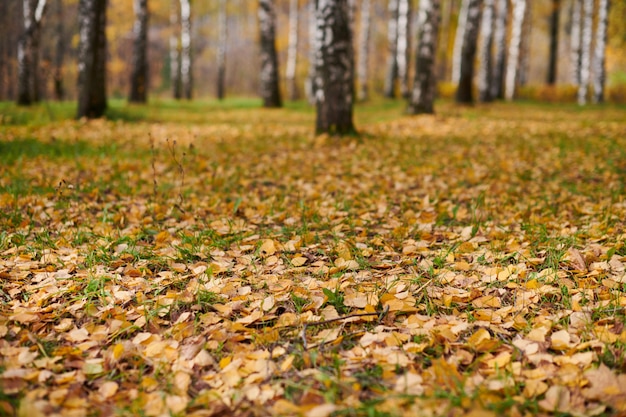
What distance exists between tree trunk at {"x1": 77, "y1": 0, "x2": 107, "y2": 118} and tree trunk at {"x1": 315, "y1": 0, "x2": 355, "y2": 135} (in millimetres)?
4365

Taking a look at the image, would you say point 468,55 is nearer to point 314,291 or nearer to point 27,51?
point 27,51

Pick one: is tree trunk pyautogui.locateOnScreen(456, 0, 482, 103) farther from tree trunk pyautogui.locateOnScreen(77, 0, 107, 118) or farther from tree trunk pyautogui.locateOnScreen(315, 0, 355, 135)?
tree trunk pyautogui.locateOnScreen(77, 0, 107, 118)

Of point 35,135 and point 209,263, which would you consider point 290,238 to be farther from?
point 35,135

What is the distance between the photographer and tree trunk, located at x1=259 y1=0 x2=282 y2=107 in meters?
13.3

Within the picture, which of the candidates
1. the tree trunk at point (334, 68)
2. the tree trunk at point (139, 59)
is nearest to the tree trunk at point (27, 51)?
the tree trunk at point (139, 59)

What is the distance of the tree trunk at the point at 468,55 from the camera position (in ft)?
40.2

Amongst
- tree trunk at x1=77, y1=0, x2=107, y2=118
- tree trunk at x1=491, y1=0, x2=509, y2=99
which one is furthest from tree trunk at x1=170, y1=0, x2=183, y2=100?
tree trunk at x1=491, y1=0, x2=509, y2=99

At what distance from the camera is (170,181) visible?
499cm

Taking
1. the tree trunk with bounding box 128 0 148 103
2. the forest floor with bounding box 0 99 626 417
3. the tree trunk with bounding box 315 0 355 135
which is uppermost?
the tree trunk with bounding box 128 0 148 103

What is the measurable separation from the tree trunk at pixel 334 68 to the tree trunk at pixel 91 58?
4.36 m

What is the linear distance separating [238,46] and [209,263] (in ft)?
139

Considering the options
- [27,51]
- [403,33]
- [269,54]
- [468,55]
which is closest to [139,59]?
[27,51]

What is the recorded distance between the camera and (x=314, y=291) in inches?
101

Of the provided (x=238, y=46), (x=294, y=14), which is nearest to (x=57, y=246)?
(x=294, y=14)
